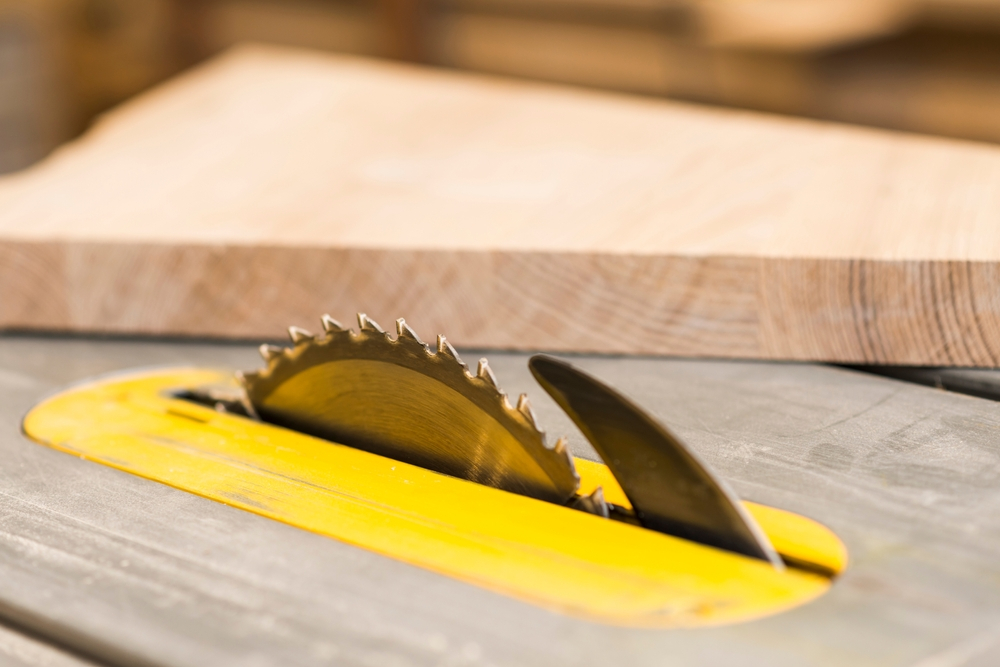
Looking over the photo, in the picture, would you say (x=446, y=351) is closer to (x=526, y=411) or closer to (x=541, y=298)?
(x=526, y=411)

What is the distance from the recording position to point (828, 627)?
1.69ft

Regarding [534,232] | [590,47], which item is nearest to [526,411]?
[534,232]

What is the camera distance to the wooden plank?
0.88 meters

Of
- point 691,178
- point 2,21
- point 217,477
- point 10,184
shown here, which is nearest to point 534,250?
point 691,178

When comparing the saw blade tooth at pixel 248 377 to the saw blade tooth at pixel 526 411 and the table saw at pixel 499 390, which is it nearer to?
the table saw at pixel 499 390

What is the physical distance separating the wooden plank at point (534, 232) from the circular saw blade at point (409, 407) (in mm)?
205

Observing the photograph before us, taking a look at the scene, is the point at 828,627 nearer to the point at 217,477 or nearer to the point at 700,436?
the point at 700,436

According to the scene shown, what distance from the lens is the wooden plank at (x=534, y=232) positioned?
2.89ft

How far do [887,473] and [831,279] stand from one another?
234mm

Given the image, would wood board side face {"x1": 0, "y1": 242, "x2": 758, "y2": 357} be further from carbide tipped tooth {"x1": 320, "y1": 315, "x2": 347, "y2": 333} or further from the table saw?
carbide tipped tooth {"x1": 320, "y1": 315, "x2": 347, "y2": 333}

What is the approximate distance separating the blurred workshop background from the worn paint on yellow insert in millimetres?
2814

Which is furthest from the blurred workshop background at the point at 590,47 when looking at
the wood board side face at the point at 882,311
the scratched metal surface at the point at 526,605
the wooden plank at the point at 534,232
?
the scratched metal surface at the point at 526,605

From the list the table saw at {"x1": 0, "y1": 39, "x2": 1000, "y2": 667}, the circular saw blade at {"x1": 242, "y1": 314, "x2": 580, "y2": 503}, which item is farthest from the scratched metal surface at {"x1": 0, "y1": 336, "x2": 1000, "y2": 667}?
the circular saw blade at {"x1": 242, "y1": 314, "x2": 580, "y2": 503}

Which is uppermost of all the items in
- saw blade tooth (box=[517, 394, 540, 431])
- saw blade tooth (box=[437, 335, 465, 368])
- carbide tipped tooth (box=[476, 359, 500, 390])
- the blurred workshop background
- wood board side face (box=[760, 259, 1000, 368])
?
the blurred workshop background
